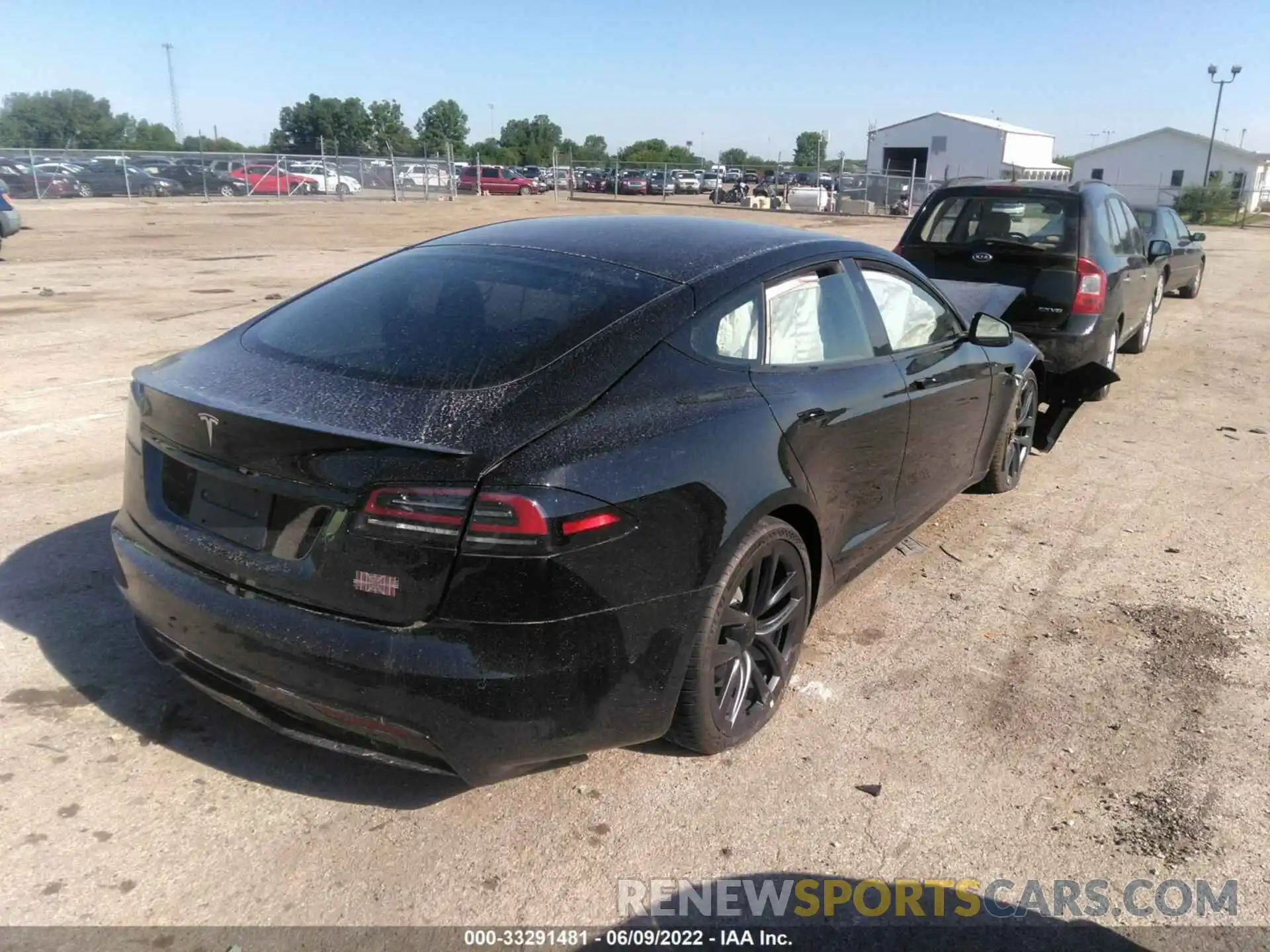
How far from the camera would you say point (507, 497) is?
2363 millimetres

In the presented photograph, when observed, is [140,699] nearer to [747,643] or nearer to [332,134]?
[747,643]

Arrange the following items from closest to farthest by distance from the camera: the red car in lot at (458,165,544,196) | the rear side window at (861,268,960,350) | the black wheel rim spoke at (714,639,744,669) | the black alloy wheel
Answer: the black wheel rim spoke at (714,639,744,669) → the rear side window at (861,268,960,350) → the black alloy wheel → the red car in lot at (458,165,544,196)

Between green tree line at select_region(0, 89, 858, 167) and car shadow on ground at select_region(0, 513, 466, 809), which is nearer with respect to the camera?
car shadow on ground at select_region(0, 513, 466, 809)

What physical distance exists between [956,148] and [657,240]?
7131 cm

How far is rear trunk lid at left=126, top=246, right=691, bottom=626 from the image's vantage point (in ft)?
7.91

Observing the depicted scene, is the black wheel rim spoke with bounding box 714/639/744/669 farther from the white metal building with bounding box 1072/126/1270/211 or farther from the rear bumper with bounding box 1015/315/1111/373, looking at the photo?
the white metal building with bounding box 1072/126/1270/211

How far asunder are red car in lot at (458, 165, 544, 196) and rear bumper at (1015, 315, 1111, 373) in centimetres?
4245

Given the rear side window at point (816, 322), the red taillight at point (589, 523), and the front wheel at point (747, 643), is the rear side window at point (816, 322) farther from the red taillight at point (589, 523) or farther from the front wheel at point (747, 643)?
the red taillight at point (589, 523)

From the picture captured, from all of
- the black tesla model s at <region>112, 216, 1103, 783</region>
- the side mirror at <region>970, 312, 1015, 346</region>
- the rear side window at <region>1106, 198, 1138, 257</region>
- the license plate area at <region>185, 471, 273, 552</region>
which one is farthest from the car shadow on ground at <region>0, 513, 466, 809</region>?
the rear side window at <region>1106, 198, 1138, 257</region>

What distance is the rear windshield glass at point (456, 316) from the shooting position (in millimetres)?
2781

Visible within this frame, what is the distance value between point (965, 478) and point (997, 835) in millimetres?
2447

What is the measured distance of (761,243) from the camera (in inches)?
142

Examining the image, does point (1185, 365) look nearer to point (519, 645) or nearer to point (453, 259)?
point (453, 259)

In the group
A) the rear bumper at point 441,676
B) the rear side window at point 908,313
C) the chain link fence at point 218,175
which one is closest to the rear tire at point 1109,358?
the rear side window at point 908,313
